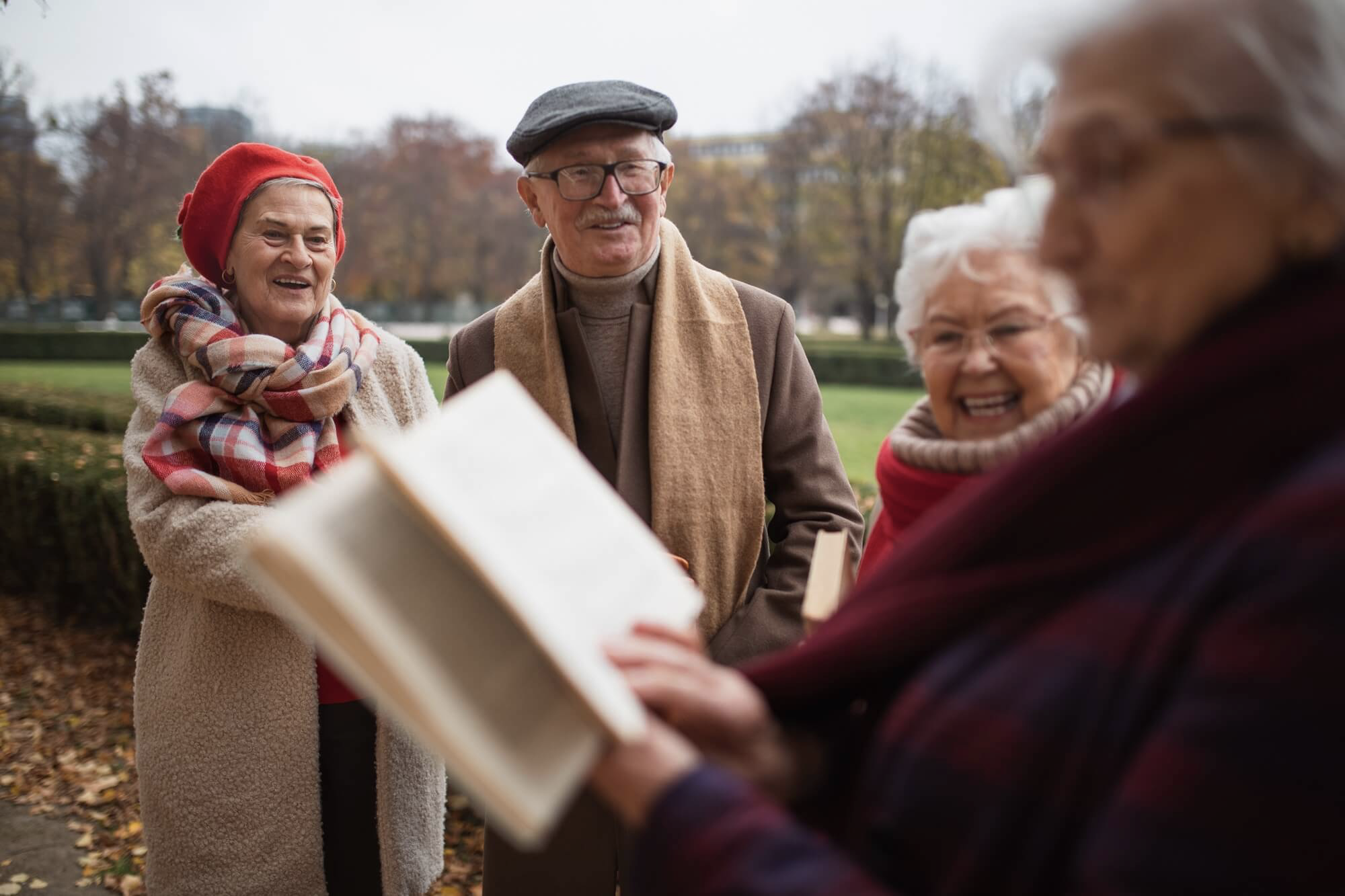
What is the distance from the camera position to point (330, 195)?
3033mm

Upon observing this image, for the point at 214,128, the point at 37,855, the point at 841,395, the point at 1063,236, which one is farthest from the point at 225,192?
the point at 214,128

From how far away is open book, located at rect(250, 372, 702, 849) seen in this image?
94 cm

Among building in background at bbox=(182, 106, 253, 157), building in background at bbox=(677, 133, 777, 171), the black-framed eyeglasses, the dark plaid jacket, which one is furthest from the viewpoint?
building in background at bbox=(677, 133, 777, 171)

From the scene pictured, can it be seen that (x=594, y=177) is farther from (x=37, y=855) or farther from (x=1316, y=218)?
(x=37, y=855)

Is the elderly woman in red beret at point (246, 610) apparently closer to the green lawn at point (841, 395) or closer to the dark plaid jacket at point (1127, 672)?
the dark plaid jacket at point (1127, 672)

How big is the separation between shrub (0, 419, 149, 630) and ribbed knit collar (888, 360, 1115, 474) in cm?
554

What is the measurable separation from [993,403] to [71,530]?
657 cm

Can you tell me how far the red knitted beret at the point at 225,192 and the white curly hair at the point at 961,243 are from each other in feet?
6.21

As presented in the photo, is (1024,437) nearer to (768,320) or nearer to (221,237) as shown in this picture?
(768,320)

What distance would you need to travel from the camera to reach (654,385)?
2602 mm

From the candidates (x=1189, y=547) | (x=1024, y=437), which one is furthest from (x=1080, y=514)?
(x=1024, y=437)

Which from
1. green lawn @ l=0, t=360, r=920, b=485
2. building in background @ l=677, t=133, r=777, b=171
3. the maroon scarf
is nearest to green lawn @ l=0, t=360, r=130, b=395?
green lawn @ l=0, t=360, r=920, b=485

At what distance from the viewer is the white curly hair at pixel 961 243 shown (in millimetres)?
1765

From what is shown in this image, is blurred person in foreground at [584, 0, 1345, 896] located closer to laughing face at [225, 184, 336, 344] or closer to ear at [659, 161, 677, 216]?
ear at [659, 161, 677, 216]
